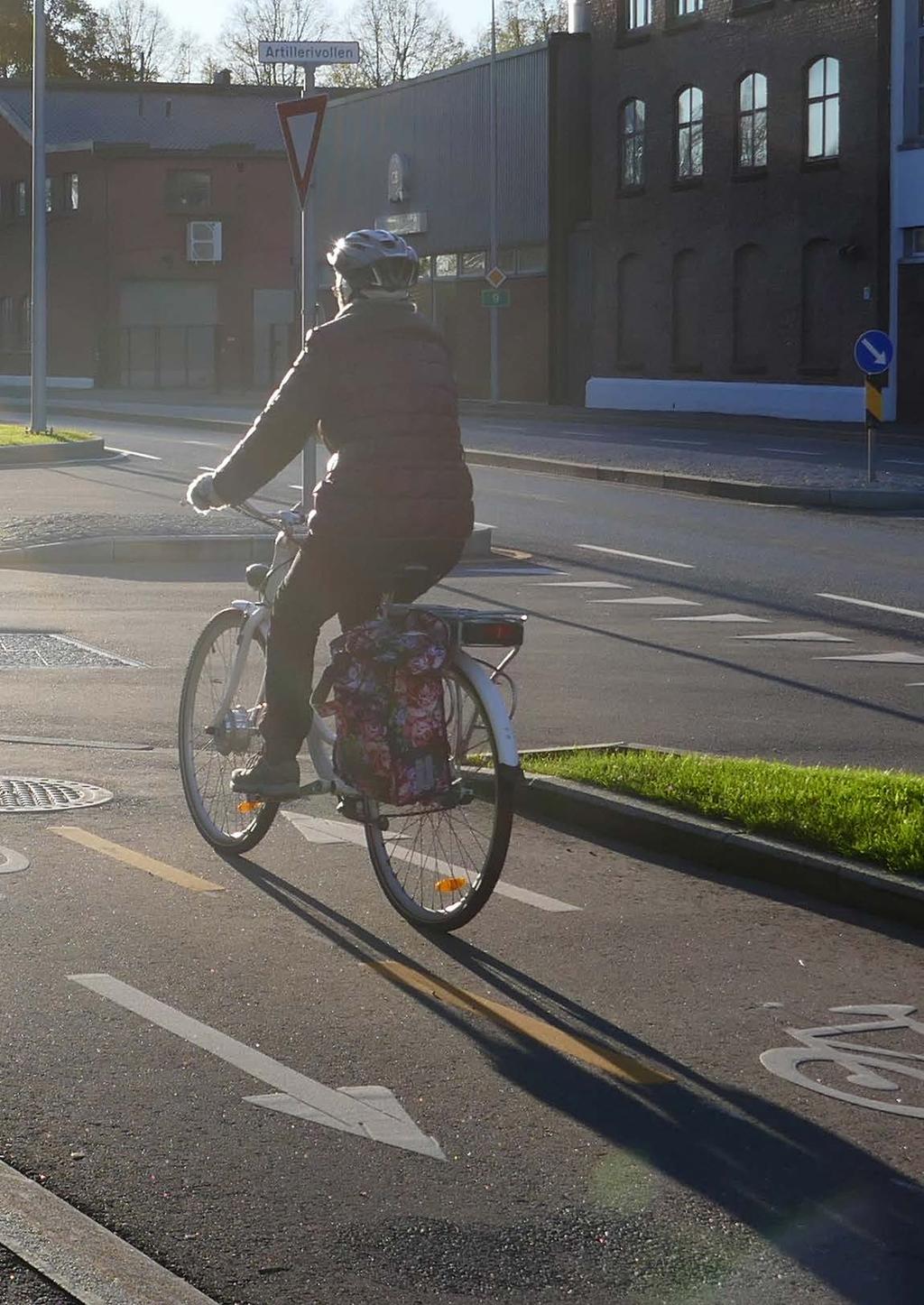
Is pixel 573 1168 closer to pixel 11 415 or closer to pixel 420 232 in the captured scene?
pixel 11 415

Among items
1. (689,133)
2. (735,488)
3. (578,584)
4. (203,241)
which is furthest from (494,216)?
(578,584)

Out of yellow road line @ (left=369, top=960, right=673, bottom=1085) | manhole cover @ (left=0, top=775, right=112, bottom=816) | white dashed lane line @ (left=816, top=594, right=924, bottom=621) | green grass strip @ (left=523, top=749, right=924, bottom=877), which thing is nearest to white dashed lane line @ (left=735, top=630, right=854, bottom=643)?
white dashed lane line @ (left=816, top=594, right=924, bottom=621)

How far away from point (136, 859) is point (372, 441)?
1.65 m

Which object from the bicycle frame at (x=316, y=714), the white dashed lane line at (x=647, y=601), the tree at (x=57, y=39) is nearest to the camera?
the bicycle frame at (x=316, y=714)

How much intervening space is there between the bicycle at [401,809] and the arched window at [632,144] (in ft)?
147

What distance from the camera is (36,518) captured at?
20469 mm

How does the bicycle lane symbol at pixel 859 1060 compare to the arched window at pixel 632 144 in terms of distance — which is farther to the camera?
the arched window at pixel 632 144

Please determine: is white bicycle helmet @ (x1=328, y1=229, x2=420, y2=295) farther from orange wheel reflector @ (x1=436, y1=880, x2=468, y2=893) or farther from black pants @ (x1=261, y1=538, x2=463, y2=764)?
orange wheel reflector @ (x1=436, y1=880, x2=468, y2=893)

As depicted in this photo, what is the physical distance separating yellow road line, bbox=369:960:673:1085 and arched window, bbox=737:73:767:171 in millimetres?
42007

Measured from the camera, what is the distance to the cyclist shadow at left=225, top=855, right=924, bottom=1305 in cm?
402

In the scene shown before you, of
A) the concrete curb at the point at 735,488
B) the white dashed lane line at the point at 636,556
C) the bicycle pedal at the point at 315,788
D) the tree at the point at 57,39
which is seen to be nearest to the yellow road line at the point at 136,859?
the bicycle pedal at the point at 315,788

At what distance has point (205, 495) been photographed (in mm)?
7059

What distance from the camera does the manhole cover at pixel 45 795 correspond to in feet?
26.5

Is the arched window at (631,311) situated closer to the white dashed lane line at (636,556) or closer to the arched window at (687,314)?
the arched window at (687,314)
